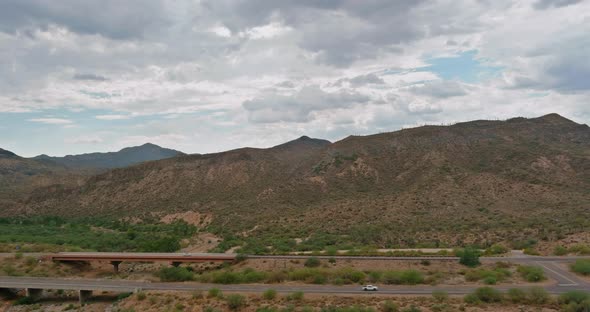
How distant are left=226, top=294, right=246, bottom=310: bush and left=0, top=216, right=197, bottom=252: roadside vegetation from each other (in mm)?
24186

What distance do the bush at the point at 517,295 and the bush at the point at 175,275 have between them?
1013 inches

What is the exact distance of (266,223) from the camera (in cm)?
6931

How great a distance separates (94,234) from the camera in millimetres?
68938

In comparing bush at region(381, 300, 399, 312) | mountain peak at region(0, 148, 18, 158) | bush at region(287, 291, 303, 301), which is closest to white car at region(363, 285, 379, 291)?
bush at region(381, 300, 399, 312)

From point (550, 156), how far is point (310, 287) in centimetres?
7321

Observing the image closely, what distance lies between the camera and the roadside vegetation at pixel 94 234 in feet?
187

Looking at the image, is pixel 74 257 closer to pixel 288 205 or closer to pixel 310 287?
pixel 310 287

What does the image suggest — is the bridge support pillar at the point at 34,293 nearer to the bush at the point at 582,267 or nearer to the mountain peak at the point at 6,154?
the bush at the point at 582,267

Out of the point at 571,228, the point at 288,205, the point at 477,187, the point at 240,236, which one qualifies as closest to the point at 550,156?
the point at 477,187

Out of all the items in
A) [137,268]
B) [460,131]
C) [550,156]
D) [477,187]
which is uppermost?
[460,131]

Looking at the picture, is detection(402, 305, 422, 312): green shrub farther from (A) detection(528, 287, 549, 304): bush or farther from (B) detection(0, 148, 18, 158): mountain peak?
(B) detection(0, 148, 18, 158): mountain peak

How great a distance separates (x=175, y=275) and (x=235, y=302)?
11.2m

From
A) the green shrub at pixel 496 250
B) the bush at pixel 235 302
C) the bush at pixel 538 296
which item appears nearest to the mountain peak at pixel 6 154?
the bush at pixel 235 302

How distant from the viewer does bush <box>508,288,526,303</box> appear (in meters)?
28.8
